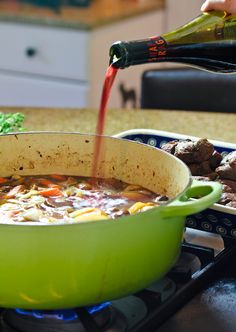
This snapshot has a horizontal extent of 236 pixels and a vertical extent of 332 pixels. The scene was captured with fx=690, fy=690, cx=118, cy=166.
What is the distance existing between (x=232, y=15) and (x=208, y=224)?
1.37ft

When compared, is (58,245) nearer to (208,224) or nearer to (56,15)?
(208,224)

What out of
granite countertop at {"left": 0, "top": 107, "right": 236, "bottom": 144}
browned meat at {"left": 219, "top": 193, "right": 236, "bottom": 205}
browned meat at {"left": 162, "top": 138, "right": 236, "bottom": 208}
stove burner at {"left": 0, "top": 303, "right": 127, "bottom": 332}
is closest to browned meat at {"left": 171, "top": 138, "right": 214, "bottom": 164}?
browned meat at {"left": 162, "top": 138, "right": 236, "bottom": 208}

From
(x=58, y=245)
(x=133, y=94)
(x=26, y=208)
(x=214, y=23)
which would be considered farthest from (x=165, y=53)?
(x=133, y=94)

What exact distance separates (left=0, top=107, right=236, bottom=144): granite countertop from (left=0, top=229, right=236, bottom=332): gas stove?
76 centimetres

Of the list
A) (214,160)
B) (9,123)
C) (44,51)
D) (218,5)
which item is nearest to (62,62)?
(44,51)

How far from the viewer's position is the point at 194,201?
769 millimetres

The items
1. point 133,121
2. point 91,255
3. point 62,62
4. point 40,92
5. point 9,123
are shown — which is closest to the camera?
point 91,255

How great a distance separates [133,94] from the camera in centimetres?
330

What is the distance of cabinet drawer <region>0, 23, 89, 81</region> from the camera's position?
10.4ft

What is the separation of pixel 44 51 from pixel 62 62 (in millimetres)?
118

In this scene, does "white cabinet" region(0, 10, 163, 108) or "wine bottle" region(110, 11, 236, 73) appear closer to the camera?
"wine bottle" region(110, 11, 236, 73)

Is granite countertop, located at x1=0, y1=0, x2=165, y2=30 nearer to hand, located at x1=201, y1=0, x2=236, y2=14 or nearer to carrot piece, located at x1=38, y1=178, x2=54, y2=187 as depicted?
hand, located at x1=201, y1=0, x2=236, y2=14

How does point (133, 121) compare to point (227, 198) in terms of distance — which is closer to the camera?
point (227, 198)

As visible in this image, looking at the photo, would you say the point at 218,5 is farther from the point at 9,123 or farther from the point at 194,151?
the point at 9,123
